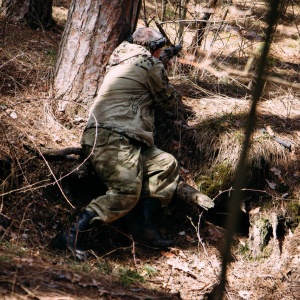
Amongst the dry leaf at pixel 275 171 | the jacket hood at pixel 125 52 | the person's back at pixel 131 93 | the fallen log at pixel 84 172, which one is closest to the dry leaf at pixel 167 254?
the fallen log at pixel 84 172

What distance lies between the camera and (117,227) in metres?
5.61

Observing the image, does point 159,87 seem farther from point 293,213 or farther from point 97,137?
point 293,213

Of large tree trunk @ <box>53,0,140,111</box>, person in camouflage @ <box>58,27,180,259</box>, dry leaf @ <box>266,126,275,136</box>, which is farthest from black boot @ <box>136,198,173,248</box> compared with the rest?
dry leaf @ <box>266,126,275,136</box>

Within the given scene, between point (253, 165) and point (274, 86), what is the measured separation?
2.38 meters

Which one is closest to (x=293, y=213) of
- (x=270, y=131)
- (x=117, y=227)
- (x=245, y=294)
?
(x=270, y=131)

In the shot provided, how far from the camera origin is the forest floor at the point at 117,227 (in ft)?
13.5

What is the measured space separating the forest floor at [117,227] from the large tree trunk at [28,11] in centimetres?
28

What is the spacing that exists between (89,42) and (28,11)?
97.5 inches

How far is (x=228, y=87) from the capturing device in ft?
25.9

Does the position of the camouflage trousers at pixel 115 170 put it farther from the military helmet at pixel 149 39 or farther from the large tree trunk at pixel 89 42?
the military helmet at pixel 149 39

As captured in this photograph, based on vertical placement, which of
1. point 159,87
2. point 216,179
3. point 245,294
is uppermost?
point 159,87

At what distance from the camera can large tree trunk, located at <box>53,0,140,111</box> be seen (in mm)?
5883

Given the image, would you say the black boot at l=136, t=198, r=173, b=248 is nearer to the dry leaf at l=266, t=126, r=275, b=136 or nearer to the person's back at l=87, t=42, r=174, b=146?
the person's back at l=87, t=42, r=174, b=146

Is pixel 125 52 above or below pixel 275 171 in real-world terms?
above
